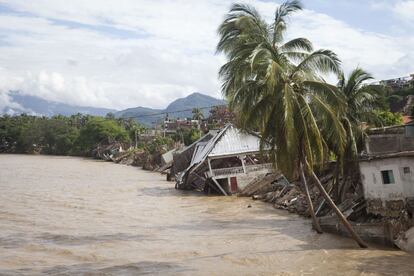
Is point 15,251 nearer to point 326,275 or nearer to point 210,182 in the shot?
point 326,275

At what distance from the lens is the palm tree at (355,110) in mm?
22203

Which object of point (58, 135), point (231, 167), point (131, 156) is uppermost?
point (58, 135)

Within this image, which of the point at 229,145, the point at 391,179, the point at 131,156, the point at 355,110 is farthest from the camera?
the point at 131,156

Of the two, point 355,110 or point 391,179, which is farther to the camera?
point 355,110

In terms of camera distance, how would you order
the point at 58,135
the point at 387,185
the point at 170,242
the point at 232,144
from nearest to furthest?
the point at 387,185
the point at 170,242
the point at 232,144
the point at 58,135

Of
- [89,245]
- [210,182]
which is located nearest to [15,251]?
[89,245]

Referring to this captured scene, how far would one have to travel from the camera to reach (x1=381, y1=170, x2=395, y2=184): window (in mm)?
17866

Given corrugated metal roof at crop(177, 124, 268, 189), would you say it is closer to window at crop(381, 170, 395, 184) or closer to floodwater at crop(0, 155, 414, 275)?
floodwater at crop(0, 155, 414, 275)

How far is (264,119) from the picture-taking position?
17.0 meters

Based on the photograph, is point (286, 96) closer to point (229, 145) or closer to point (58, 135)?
point (229, 145)

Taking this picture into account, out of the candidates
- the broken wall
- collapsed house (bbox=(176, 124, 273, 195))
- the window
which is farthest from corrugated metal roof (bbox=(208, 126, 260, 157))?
the window

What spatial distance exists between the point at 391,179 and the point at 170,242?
8404mm

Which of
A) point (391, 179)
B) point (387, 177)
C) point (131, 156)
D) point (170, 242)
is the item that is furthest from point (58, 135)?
point (391, 179)

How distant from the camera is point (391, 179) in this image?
17.9 meters
